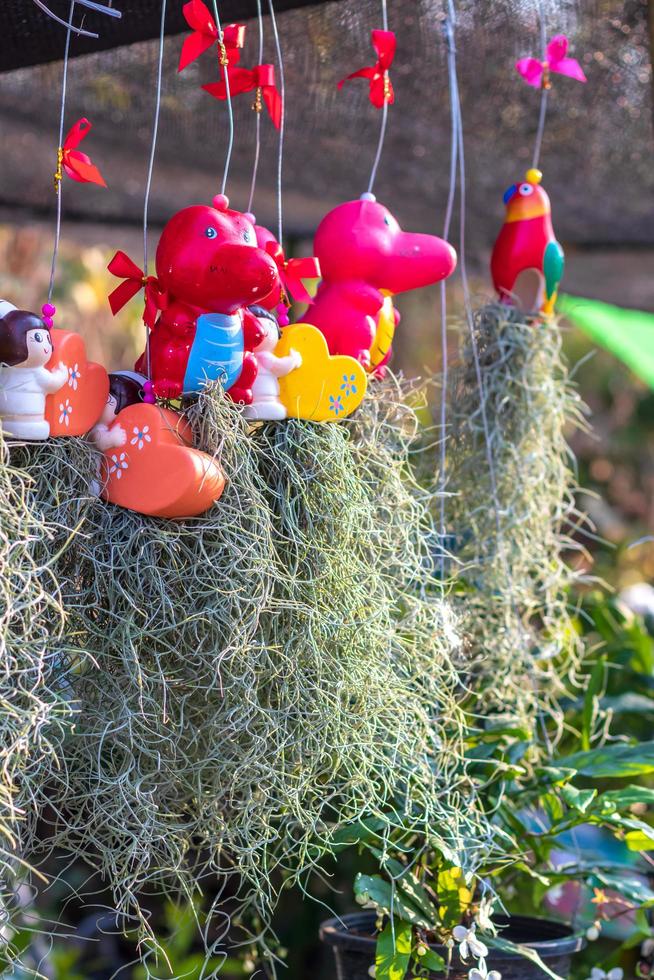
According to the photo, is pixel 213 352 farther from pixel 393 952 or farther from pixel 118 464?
pixel 393 952

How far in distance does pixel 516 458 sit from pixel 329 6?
0.62 m

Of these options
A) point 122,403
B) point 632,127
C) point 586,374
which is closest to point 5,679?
point 122,403

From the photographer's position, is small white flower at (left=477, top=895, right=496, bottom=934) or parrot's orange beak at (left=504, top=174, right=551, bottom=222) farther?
parrot's orange beak at (left=504, top=174, right=551, bottom=222)

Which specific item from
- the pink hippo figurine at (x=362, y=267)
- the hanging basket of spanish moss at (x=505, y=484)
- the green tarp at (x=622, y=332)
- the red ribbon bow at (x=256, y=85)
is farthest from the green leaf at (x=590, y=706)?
the green tarp at (x=622, y=332)

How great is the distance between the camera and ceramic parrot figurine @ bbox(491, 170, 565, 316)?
50.8 inches

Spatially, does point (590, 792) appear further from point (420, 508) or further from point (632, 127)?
point (632, 127)

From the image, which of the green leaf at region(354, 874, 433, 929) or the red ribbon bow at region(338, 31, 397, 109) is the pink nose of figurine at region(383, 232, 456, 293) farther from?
the green leaf at region(354, 874, 433, 929)

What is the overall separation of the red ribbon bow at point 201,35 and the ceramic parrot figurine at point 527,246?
0.46 meters

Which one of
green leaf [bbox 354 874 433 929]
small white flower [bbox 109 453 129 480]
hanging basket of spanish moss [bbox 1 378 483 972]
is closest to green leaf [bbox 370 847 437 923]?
green leaf [bbox 354 874 433 929]

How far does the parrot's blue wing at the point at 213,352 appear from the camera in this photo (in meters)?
0.88

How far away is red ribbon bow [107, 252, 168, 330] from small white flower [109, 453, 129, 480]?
0.12m

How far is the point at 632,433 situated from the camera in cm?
502

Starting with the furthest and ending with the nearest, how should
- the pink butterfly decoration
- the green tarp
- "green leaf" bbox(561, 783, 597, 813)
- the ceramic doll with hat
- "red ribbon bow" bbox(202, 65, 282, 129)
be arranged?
the green tarp → the pink butterfly decoration → "green leaf" bbox(561, 783, 597, 813) → "red ribbon bow" bbox(202, 65, 282, 129) → the ceramic doll with hat

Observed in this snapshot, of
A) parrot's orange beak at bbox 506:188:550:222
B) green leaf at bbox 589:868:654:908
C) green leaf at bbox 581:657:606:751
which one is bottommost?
green leaf at bbox 589:868:654:908
